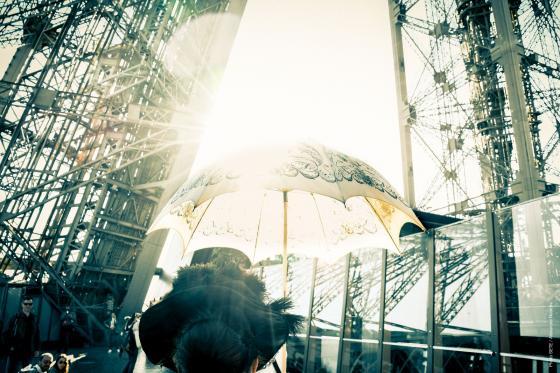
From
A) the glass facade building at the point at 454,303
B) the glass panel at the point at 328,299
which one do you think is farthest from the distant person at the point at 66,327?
the glass panel at the point at 328,299

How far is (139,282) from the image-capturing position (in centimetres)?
1143

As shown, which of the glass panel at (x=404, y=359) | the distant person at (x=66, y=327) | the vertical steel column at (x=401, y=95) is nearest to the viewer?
the glass panel at (x=404, y=359)

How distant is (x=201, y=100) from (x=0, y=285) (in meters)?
8.17

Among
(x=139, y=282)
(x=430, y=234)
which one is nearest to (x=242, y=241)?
(x=430, y=234)

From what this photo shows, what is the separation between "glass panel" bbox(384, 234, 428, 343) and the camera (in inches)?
234

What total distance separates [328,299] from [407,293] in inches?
103

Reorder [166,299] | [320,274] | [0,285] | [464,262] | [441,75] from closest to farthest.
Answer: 1. [166,299]
2. [464,262]
3. [0,285]
4. [320,274]
5. [441,75]

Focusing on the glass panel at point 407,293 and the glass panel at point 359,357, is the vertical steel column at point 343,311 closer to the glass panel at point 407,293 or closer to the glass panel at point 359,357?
the glass panel at point 359,357

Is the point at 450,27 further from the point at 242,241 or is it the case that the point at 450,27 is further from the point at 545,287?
the point at 242,241

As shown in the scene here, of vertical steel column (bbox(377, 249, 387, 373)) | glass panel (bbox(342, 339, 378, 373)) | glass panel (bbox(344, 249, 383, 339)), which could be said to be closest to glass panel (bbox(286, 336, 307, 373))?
glass panel (bbox(342, 339, 378, 373))

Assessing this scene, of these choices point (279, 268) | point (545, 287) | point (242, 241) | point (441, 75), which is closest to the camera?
point (242, 241)

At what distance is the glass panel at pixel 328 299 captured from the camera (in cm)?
801

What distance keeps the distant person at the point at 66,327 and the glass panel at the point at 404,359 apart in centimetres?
910

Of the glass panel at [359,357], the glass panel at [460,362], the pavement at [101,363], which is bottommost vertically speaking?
the pavement at [101,363]
